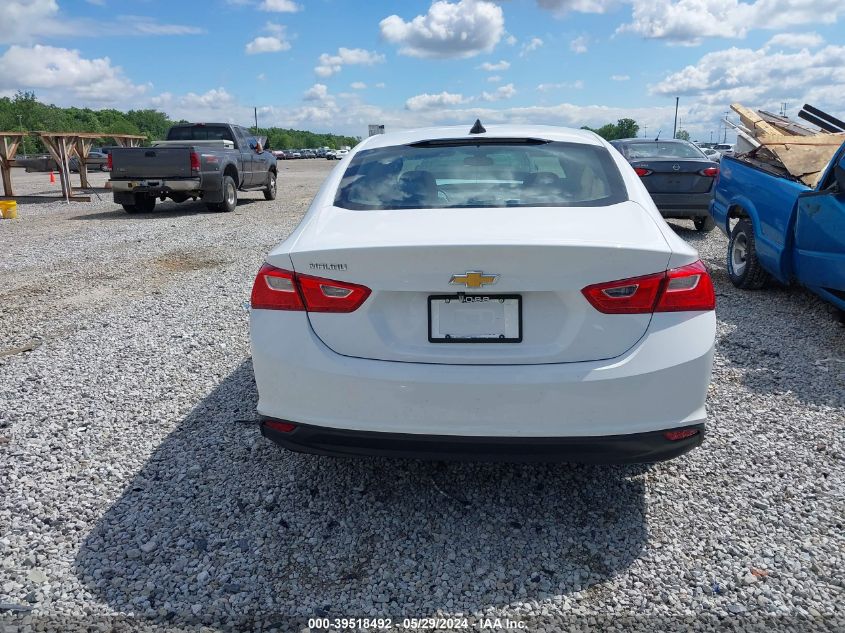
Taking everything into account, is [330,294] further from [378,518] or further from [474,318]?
[378,518]

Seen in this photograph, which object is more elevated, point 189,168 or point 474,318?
point 189,168

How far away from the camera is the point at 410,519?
2920 millimetres

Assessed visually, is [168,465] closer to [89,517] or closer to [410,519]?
[89,517]

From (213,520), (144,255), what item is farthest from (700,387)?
(144,255)

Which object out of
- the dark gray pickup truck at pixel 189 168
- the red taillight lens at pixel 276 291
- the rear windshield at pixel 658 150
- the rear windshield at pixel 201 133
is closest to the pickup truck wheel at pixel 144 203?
the dark gray pickup truck at pixel 189 168

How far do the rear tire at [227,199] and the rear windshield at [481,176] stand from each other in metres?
12.1

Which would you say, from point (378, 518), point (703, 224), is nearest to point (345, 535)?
point (378, 518)

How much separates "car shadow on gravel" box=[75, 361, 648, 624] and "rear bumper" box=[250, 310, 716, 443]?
1.79ft

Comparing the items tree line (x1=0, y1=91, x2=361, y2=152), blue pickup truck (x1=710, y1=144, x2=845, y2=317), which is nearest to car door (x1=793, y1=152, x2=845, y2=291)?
blue pickup truck (x1=710, y1=144, x2=845, y2=317)

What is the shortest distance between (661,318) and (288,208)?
48.2 feet

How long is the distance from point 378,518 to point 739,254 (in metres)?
6.03

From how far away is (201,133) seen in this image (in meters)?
16.3

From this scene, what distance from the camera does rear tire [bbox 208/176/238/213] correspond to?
1485 centimetres

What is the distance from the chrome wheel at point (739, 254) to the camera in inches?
280
